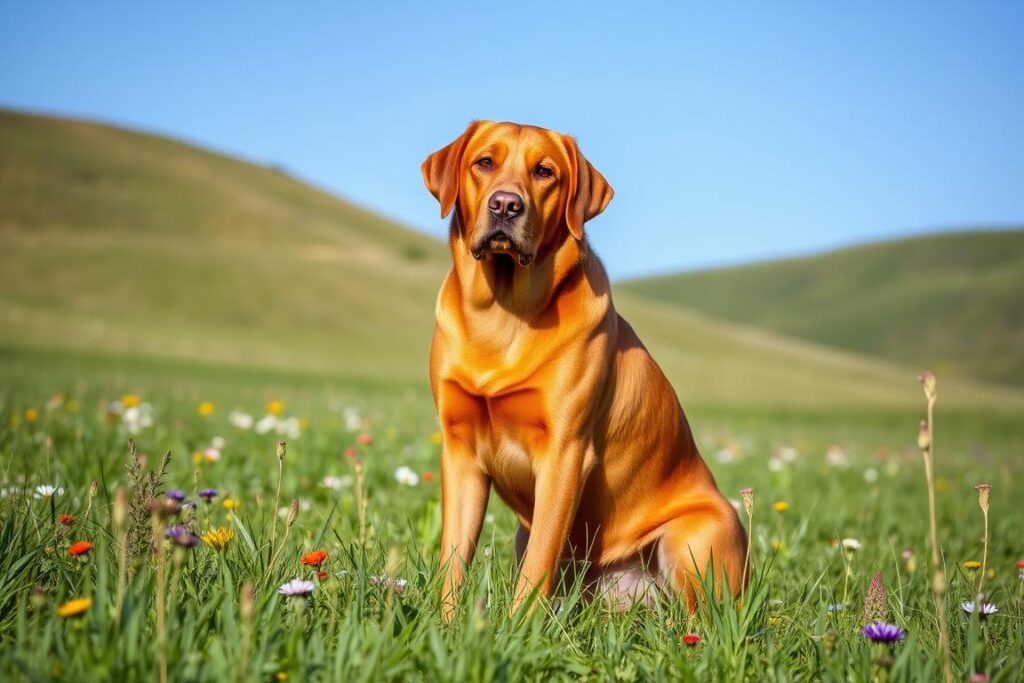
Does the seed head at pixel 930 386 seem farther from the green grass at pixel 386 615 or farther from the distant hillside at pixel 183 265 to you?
the distant hillside at pixel 183 265

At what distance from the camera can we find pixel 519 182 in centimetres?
325

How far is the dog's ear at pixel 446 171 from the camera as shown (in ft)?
11.2

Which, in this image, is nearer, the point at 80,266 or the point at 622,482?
the point at 622,482

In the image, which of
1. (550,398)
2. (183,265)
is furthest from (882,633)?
(183,265)

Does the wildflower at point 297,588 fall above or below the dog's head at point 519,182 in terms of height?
below

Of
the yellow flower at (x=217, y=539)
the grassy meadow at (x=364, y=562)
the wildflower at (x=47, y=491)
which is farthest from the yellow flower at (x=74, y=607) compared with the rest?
the wildflower at (x=47, y=491)

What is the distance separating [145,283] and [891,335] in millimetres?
116856

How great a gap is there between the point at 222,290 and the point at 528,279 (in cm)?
4801

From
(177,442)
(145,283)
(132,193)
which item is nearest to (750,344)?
(145,283)

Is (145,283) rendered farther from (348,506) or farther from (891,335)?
(891,335)

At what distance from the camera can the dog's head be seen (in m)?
3.23

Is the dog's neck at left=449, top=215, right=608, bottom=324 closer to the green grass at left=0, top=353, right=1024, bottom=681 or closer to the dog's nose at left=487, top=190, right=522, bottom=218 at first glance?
the dog's nose at left=487, top=190, right=522, bottom=218

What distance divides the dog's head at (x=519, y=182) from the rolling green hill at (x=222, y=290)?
67.7 feet

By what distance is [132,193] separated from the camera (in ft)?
226
